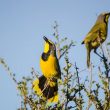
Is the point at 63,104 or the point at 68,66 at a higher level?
the point at 68,66

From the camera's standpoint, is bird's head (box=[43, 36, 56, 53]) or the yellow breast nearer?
the yellow breast

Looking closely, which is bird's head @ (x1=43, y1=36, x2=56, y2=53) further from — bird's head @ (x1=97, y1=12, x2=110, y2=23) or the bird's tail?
bird's head @ (x1=97, y1=12, x2=110, y2=23)

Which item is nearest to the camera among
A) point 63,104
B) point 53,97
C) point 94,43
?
point 63,104

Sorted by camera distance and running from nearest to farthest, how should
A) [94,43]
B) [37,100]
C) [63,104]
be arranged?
[63,104] < [37,100] < [94,43]

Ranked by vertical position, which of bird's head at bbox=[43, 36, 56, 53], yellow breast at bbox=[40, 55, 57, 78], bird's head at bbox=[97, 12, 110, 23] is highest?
bird's head at bbox=[97, 12, 110, 23]

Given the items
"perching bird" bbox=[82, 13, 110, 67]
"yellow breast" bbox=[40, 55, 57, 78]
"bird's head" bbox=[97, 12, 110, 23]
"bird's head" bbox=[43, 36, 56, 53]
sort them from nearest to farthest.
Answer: "perching bird" bbox=[82, 13, 110, 67] → "yellow breast" bbox=[40, 55, 57, 78] → "bird's head" bbox=[43, 36, 56, 53] → "bird's head" bbox=[97, 12, 110, 23]

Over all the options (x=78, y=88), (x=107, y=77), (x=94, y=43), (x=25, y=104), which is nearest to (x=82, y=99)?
(x=78, y=88)

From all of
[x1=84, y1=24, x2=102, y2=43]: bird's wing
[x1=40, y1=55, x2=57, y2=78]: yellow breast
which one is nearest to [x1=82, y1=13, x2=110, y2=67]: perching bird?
[x1=84, y1=24, x2=102, y2=43]: bird's wing

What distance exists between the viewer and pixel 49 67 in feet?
16.9

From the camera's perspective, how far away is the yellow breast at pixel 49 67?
16.7 feet

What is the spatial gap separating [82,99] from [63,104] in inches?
9.9

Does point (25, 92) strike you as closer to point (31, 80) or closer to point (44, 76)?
point (31, 80)

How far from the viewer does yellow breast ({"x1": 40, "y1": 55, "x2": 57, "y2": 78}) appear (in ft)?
16.7

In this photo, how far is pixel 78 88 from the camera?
3.09 meters
